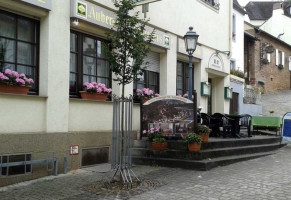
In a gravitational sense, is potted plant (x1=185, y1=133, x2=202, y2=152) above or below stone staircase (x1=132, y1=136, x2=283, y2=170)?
above

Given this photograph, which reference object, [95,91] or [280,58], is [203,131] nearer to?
[95,91]

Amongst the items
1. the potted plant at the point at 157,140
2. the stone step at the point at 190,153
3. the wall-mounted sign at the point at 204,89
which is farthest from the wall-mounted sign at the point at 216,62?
the potted plant at the point at 157,140

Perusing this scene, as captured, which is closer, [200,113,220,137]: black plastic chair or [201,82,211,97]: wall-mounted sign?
[200,113,220,137]: black plastic chair

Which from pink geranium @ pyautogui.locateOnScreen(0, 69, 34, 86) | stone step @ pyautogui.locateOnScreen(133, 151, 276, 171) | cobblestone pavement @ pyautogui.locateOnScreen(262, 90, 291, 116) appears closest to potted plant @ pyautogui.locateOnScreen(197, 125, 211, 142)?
stone step @ pyautogui.locateOnScreen(133, 151, 276, 171)

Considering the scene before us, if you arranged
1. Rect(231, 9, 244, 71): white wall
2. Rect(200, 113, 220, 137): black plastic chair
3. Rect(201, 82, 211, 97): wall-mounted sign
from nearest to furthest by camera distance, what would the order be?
Rect(200, 113, 220, 137): black plastic chair, Rect(201, 82, 211, 97): wall-mounted sign, Rect(231, 9, 244, 71): white wall

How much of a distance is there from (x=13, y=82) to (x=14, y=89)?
0.48 ft

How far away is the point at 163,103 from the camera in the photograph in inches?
372

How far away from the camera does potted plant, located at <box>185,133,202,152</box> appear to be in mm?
8719

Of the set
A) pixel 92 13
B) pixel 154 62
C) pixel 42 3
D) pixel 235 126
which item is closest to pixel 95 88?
pixel 92 13

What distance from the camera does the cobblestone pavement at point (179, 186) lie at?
610cm

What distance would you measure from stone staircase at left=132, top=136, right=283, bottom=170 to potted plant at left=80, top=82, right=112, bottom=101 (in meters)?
1.73

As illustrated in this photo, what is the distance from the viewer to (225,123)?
11.8 meters

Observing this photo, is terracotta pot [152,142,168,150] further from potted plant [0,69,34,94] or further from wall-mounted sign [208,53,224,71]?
wall-mounted sign [208,53,224,71]

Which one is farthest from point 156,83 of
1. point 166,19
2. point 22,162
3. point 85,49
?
point 22,162
